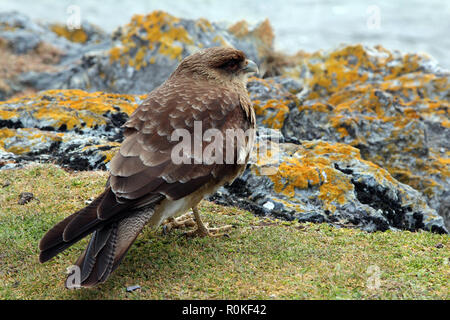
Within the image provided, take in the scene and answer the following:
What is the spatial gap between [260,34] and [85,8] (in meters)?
21.8

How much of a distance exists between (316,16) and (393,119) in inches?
1102

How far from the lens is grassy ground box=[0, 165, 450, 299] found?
5.48 m

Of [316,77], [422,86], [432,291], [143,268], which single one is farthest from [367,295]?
[316,77]

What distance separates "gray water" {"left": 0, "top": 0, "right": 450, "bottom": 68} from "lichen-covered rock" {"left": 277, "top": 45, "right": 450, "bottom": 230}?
14.2 m

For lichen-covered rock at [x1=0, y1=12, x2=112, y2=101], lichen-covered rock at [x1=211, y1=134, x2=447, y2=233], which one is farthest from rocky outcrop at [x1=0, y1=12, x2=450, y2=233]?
lichen-covered rock at [x1=0, y1=12, x2=112, y2=101]

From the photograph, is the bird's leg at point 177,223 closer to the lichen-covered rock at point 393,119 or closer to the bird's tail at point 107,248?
the bird's tail at point 107,248

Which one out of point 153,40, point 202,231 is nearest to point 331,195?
point 202,231

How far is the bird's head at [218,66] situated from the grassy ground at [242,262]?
2.20 meters

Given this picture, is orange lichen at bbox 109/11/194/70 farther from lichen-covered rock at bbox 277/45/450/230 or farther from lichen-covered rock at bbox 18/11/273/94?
lichen-covered rock at bbox 277/45/450/230

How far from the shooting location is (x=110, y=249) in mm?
5254

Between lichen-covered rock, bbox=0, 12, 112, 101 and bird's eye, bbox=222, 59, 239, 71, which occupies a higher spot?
bird's eye, bbox=222, 59, 239, 71

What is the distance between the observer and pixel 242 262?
6.19 meters

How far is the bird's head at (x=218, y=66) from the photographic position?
7.51 meters

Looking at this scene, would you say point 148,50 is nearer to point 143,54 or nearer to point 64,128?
point 143,54
